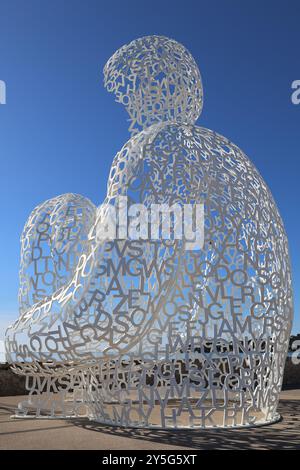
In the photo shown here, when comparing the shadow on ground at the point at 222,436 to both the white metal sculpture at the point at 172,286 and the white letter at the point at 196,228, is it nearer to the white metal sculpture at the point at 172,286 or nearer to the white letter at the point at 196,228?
the white metal sculpture at the point at 172,286

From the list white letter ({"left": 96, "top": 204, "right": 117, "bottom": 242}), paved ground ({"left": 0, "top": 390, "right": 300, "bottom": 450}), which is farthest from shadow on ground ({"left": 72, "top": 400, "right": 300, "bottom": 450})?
white letter ({"left": 96, "top": 204, "right": 117, "bottom": 242})

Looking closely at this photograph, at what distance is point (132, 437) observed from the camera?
6410mm

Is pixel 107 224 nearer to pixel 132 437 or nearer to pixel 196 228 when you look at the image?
pixel 196 228

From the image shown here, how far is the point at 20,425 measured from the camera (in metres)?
7.74

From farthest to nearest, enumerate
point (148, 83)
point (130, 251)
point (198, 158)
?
point (148, 83) → point (198, 158) → point (130, 251)

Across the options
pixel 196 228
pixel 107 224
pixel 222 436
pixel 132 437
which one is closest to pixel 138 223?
pixel 107 224

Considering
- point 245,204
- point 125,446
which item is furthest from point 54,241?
point 125,446

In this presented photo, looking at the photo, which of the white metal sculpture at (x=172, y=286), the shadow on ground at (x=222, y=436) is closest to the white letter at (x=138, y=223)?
the white metal sculpture at (x=172, y=286)

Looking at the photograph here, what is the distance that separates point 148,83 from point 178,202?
2.24 meters

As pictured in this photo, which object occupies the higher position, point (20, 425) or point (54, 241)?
point (54, 241)

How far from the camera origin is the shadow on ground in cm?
598

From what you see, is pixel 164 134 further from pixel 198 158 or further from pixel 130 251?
pixel 130 251
